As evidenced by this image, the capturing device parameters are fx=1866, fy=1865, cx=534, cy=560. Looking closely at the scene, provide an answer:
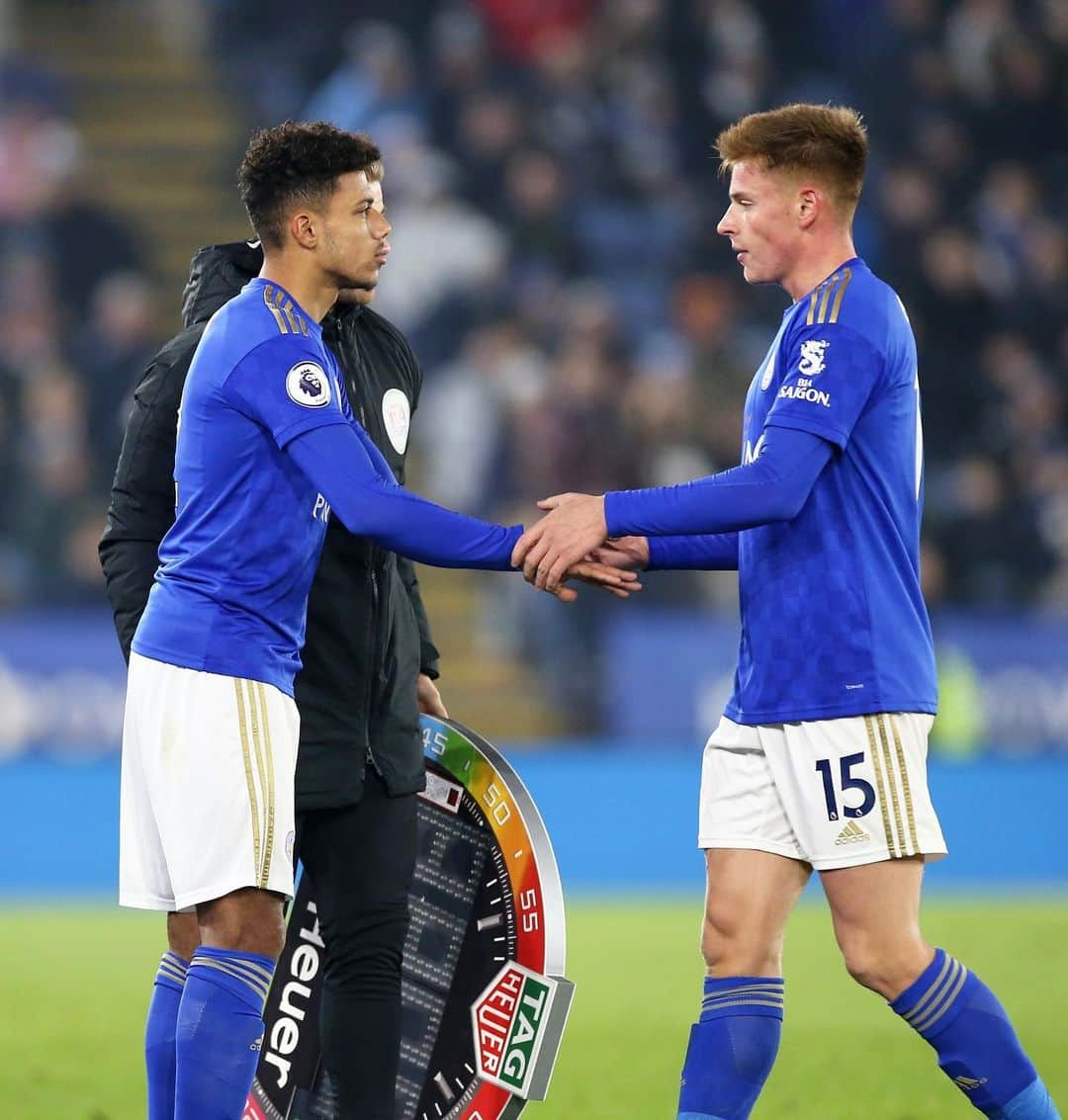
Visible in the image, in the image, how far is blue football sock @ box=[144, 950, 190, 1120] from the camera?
3.65m

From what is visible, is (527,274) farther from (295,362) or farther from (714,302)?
(295,362)

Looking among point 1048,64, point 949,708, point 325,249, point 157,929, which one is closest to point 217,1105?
point 325,249

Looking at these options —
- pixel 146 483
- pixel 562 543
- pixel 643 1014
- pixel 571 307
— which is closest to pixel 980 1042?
pixel 562 543

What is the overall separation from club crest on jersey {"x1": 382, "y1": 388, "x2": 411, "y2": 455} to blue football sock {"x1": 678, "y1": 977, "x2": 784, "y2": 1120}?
1.35 metres

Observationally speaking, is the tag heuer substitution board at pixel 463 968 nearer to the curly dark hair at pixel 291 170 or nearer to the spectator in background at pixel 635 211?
the curly dark hair at pixel 291 170

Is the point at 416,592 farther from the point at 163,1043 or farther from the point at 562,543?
the point at 163,1043

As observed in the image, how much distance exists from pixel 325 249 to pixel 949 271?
34.0 ft

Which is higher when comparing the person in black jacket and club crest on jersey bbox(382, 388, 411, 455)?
club crest on jersey bbox(382, 388, 411, 455)

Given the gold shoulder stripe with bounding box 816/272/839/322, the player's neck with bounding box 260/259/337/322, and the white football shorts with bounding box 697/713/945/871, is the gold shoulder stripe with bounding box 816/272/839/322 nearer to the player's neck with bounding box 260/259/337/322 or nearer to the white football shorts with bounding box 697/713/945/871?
the white football shorts with bounding box 697/713/945/871

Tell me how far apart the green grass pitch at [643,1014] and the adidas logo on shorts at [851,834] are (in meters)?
1.35

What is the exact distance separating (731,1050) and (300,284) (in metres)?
1.68

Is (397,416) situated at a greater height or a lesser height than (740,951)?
greater

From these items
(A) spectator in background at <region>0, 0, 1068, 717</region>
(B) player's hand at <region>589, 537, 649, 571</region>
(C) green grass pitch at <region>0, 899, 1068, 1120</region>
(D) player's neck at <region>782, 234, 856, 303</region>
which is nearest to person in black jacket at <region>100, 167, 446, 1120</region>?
(B) player's hand at <region>589, 537, 649, 571</region>

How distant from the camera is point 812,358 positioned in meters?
3.54
